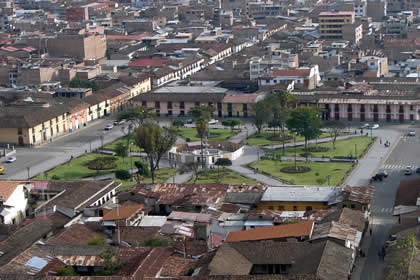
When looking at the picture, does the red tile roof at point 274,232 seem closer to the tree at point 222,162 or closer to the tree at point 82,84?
the tree at point 222,162

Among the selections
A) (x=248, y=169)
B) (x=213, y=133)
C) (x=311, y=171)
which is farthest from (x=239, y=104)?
(x=311, y=171)

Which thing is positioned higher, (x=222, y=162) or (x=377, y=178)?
(x=222, y=162)

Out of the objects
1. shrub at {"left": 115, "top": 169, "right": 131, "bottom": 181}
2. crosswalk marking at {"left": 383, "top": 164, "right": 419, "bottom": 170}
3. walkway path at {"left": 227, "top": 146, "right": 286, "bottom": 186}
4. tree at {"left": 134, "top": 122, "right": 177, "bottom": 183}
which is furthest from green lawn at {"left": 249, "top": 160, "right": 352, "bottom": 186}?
shrub at {"left": 115, "top": 169, "right": 131, "bottom": 181}

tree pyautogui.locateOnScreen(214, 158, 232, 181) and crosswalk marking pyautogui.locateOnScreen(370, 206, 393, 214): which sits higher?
tree pyautogui.locateOnScreen(214, 158, 232, 181)

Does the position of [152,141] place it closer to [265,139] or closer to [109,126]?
[265,139]

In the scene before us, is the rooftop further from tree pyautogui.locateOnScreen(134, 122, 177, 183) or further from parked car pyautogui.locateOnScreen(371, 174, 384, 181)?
tree pyautogui.locateOnScreen(134, 122, 177, 183)
